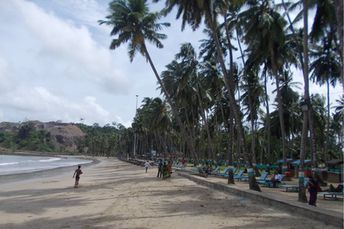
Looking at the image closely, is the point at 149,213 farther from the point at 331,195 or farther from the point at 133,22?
the point at 133,22

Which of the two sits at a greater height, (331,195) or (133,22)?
(133,22)

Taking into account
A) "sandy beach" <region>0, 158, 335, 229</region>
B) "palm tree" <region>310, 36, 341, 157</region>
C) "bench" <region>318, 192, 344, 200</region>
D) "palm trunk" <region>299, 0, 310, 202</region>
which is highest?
"palm tree" <region>310, 36, 341, 157</region>

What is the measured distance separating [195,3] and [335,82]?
67.5 ft

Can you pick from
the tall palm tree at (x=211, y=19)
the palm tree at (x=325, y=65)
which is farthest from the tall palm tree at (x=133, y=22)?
the palm tree at (x=325, y=65)

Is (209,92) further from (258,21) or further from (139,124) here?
(139,124)

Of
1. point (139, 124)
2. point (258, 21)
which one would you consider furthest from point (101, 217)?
point (139, 124)

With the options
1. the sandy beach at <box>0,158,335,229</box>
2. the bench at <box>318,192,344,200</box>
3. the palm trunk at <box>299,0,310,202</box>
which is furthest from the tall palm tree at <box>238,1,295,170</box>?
the bench at <box>318,192,344,200</box>

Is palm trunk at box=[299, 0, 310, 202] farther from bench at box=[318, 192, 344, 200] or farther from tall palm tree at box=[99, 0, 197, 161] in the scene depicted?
tall palm tree at box=[99, 0, 197, 161]

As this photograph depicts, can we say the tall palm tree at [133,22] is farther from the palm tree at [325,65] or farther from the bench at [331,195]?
the bench at [331,195]

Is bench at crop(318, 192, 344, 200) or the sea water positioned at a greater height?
bench at crop(318, 192, 344, 200)

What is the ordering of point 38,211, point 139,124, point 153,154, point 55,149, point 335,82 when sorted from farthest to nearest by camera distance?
point 55,149
point 139,124
point 153,154
point 335,82
point 38,211

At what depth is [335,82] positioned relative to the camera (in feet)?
124

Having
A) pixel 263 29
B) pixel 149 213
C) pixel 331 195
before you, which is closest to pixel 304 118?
pixel 331 195

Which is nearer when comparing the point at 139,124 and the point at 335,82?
the point at 335,82
